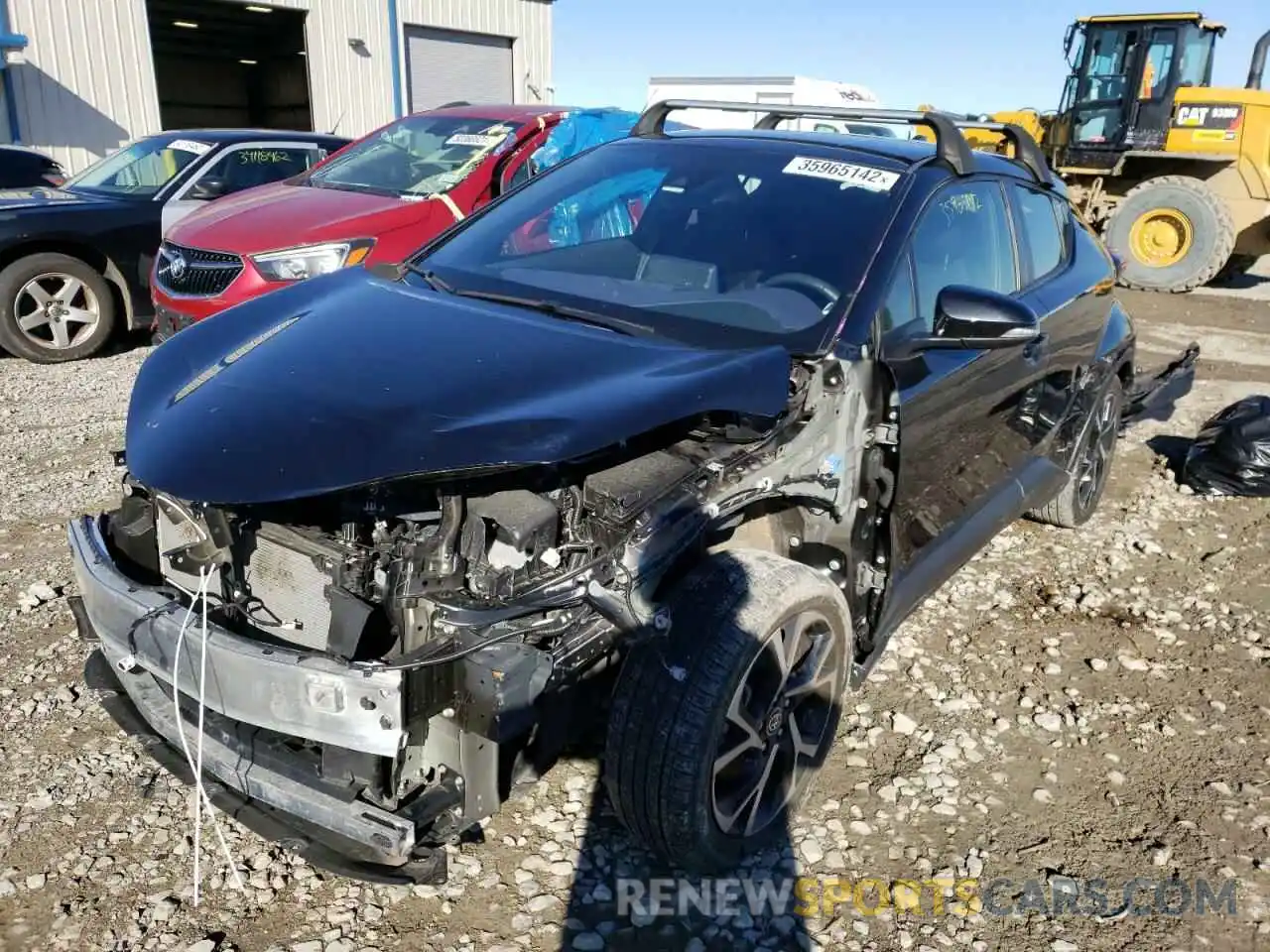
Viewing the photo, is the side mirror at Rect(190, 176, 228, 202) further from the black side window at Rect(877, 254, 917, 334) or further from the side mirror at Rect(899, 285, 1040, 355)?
the side mirror at Rect(899, 285, 1040, 355)

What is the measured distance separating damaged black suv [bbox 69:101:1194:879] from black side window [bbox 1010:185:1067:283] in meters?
0.58

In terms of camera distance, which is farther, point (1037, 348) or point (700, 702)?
point (1037, 348)

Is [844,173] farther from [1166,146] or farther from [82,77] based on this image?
[82,77]

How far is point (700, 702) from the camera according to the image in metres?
2.23

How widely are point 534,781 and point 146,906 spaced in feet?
3.50

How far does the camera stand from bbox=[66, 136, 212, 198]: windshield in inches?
310

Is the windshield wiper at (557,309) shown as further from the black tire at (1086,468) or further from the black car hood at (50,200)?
the black car hood at (50,200)

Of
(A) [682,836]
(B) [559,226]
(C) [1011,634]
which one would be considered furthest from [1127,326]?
(A) [682,836]

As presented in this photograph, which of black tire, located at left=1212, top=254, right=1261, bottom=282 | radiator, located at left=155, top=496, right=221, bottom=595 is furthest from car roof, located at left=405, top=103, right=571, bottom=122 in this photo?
black tire, located at left=1212, top=254, right=1261, bottom=282

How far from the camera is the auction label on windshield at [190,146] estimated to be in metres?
7.99

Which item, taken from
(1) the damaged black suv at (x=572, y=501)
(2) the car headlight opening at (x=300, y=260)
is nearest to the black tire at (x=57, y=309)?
(2) the car headlight opening at (x=300, y=260)

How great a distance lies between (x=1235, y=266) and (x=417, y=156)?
12.5 meters

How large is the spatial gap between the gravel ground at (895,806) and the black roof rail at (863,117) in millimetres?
1816

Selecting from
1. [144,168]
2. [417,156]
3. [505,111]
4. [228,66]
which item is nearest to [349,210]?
[417,156]
